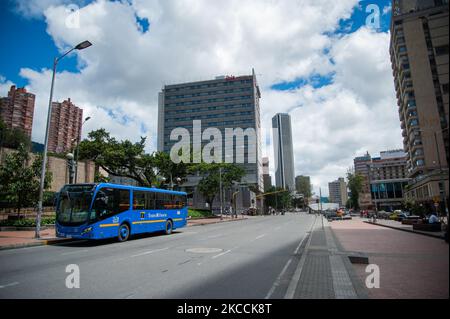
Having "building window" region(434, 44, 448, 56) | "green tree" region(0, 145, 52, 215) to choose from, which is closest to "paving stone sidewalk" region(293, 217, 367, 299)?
"building window" region(434, 44, 448, 56)

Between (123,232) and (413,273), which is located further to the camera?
(123,232)

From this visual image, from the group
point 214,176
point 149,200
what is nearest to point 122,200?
point 149,200

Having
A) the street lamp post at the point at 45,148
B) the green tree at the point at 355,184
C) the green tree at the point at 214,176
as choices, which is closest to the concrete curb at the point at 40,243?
the street lamp post at the point at 45,148

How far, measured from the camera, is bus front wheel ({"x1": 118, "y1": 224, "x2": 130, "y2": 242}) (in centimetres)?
1495

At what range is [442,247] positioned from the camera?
2.35 m

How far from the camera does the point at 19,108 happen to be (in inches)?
3054

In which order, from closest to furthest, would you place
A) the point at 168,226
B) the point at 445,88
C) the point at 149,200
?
the point at 445,88 → the point at 149,200 → the point at 168,226

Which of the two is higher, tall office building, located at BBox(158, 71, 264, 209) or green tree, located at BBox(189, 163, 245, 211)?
tall office building, located at BBox(158, 71, 264, 209)

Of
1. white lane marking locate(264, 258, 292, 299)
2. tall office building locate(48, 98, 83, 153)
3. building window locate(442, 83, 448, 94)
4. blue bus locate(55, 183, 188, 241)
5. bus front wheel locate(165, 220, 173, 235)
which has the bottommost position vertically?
white lane marking locate(264, 258, 292, 299)

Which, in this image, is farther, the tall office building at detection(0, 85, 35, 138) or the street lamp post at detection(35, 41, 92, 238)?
the tall office building at detection(0, 85, 35, 138)

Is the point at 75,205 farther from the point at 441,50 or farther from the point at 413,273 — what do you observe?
the point at 441,50

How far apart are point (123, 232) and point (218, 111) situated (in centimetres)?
9608

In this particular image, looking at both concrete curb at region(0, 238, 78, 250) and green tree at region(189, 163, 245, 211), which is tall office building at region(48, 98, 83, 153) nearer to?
green tree at region(189, 163, 245, 211)
